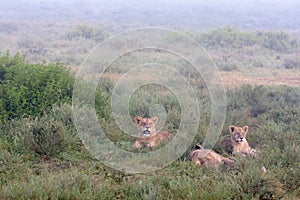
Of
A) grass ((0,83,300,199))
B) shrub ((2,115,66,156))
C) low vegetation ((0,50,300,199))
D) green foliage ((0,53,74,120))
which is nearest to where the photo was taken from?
grass ((0,83,300,199))

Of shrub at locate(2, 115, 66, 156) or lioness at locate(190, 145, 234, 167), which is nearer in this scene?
lioness at locate(190, 145, 234, 167)

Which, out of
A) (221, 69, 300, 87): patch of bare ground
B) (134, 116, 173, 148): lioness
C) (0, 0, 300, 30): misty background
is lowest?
(0, 0, 300, 30): misty background

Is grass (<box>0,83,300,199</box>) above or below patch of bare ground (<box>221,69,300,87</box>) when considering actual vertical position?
above

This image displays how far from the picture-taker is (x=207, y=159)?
26.6 feet

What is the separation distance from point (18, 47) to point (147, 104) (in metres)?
14.7

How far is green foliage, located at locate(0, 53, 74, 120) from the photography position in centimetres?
1006

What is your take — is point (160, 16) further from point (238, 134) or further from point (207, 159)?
point (207, 159)

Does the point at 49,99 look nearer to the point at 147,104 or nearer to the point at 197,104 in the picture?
the point at 147,104

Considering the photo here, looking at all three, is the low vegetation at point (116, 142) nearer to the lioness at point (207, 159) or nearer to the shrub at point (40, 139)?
the shrub at point (40, 139)

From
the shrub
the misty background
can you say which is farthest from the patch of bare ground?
the misty background

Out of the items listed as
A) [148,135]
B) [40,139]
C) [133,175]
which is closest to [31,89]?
[40,139]

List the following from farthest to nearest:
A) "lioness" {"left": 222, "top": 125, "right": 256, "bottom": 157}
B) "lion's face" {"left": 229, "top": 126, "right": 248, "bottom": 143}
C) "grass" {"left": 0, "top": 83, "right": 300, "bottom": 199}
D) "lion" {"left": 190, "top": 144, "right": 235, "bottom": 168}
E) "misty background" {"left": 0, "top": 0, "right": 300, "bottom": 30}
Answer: "misty background" {"left": 0, "top": 0, "right": 300, "bottom": 30}, "lion's face" {"left": 229, "top": 126, "right": 248, "bottom": 143}, "lioness" {"left": 222, "top": 125, "right": 256, "bottom": 157}, "lion" {"left": 190, "top": 144, "right": 235, "bottom": 168}, "grass" {"left": 0, "top": 83, "right": 300, "bottom": 199}

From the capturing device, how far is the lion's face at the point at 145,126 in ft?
30.5

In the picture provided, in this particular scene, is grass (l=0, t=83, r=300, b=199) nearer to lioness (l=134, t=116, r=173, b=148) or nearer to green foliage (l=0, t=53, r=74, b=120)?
green foliage (l=0, t=53, r=74, b=120)
